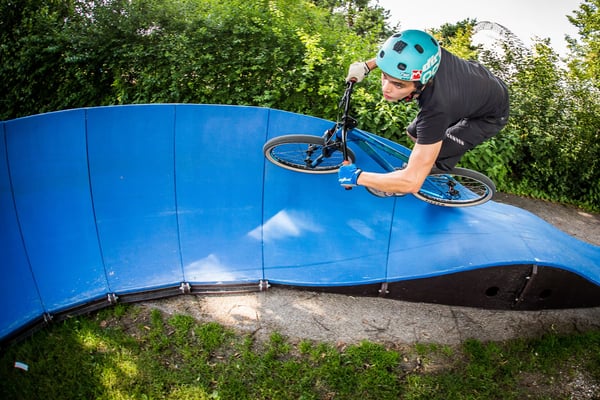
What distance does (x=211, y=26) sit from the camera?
6.98 metres

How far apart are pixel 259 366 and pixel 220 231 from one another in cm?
156

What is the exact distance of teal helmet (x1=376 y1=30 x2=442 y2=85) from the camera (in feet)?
10.0

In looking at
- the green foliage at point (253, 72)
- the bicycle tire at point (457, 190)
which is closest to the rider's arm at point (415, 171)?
the bicycle tire at point (457, 190)

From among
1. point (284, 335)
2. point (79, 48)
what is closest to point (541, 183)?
point (284, 335)

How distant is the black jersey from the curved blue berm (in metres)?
1.37

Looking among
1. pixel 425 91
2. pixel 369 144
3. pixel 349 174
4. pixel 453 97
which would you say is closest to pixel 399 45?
pixel 425 91

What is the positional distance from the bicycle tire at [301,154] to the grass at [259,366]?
185 cm

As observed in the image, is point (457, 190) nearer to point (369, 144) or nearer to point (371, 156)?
point (371, 156)

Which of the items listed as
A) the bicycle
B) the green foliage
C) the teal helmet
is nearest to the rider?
the teal helmet

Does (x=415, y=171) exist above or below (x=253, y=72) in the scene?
below

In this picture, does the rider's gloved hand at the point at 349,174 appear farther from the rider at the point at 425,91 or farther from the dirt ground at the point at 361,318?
the dirt ground at the point at 361,318

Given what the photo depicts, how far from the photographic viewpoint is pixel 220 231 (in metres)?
4.65

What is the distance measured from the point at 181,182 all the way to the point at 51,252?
4.85ft

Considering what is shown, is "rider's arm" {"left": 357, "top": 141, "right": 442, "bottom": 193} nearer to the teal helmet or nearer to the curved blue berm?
the teal helmet
